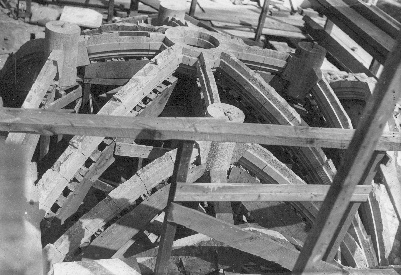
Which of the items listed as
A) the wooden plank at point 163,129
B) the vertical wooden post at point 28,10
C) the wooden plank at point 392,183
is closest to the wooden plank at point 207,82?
the wooden plank at point 392,183

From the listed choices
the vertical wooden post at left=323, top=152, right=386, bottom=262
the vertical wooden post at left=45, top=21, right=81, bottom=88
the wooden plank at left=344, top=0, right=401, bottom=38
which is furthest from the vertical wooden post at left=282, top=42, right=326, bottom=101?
the vertical wooden post at left=323, top=152, right=386, bottom=262

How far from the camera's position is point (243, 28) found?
14977mm

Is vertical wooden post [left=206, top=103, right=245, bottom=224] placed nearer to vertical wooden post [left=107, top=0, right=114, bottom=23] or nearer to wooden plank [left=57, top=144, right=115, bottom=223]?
wooden plank [left=57, top=144, right=115, bottom=223]

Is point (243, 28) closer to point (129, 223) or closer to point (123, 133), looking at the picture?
point (129, 223)

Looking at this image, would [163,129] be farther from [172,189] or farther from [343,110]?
[343,110]

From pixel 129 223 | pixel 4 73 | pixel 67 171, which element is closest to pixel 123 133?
pixel 129 223

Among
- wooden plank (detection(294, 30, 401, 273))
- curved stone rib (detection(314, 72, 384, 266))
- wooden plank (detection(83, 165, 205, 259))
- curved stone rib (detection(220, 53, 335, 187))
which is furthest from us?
curved stone rib (detection(220, 53, 335, 187))

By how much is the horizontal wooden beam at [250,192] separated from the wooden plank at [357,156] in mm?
838

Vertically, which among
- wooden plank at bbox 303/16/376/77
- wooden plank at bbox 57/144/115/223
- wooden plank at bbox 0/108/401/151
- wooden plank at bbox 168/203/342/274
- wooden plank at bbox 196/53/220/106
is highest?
wooden plank at bbox 0/108/401/151

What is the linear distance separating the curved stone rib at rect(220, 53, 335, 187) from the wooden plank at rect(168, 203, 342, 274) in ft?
17.5

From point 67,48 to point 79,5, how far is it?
5.78 m

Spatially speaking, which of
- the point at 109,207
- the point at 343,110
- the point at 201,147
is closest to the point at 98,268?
the point at 109,207

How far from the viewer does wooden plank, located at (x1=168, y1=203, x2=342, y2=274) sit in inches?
134

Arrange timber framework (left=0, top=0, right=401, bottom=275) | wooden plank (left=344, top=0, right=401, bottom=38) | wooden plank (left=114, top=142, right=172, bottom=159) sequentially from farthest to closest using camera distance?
wooden plank (left=344, top=0, right=401, bottom=38), wooden plank (left=114, top=142, right=172, bottom=159), timber framework (left=0, top=0, right=401, bottom=275)
